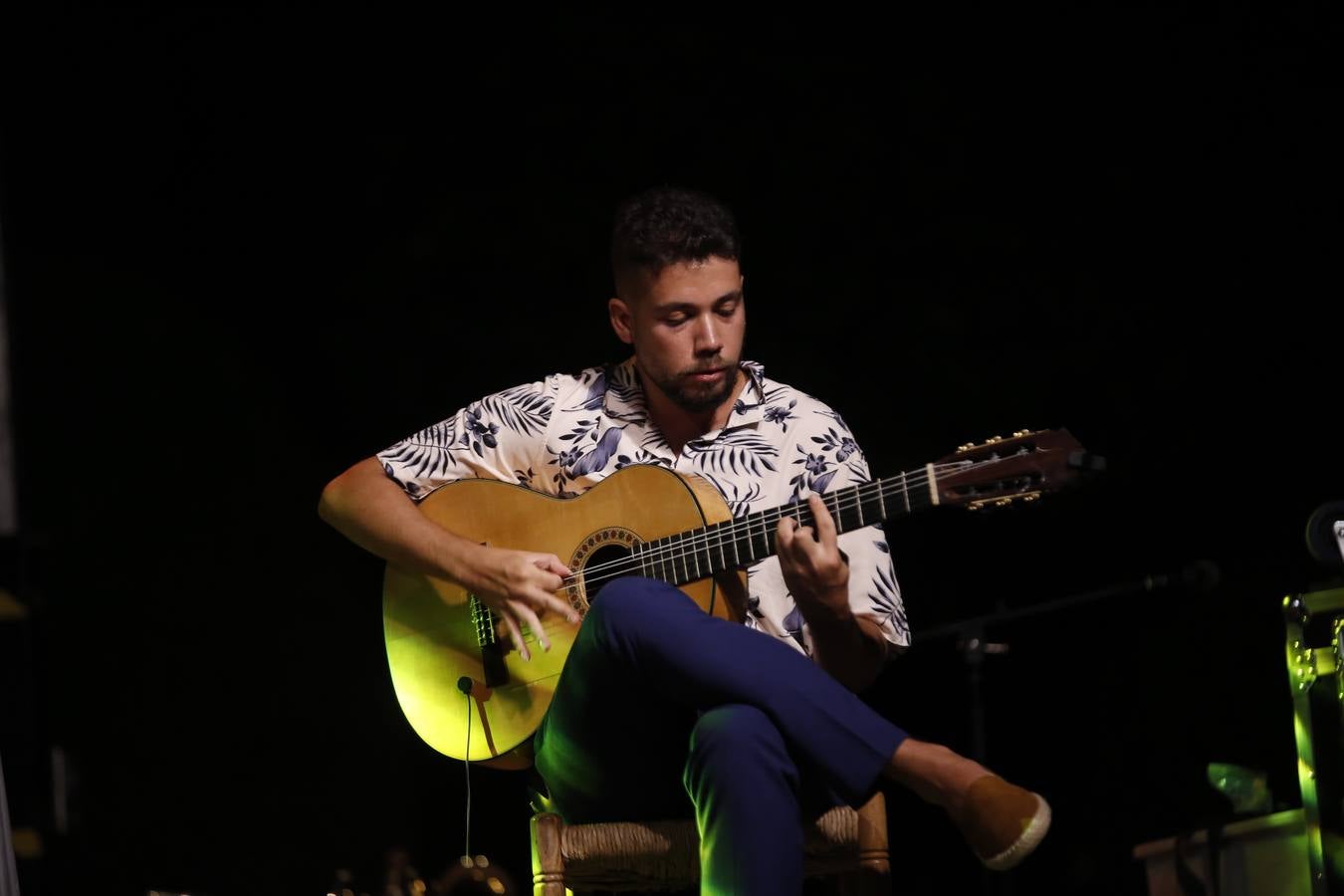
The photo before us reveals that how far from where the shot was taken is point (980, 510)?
2.05 m

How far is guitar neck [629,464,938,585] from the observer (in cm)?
206

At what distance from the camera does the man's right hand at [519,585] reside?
7.24 feet

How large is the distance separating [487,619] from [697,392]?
1.70ft

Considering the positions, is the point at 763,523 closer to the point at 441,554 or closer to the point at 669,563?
the point at 669,563

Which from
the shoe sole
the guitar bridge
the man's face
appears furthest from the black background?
the shoe sole

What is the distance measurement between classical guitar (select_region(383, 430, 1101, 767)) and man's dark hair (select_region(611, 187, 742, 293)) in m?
0.39

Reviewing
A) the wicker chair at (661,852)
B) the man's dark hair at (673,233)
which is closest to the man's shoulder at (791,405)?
the man's dark hair at (673,233)

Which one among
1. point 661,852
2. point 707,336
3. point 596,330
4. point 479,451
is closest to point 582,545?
point 479,451

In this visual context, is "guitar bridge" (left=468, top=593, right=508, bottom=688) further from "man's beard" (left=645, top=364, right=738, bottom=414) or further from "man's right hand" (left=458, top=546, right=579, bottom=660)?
"man's beard" (left=645, top=364, right=738, bottom=414)

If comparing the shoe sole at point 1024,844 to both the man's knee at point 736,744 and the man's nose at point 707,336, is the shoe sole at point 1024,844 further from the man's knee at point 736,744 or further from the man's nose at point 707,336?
the man's nose at point 707,336

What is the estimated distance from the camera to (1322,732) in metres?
1.87

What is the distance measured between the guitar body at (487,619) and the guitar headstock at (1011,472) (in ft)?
1.25

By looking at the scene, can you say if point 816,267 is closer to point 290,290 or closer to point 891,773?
point 290,290

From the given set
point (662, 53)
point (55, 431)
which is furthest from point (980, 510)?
point (55, 431)
